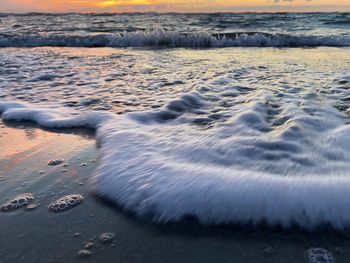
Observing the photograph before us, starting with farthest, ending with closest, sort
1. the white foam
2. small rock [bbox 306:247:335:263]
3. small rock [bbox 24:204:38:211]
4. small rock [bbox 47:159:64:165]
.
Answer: small rock [bbox 47:159:64:165] < small rock [bbox 24:204:38:211] < the white foam < small rock [bbox 306:247:335:263]

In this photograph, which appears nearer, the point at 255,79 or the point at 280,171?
the point at 280,171

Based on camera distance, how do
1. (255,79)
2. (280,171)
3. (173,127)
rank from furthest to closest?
→ (255,79) < (173,127) < (280,171)

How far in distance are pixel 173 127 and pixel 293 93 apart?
7.60 ft

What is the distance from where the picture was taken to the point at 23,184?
333cm

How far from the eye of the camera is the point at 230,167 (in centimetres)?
341

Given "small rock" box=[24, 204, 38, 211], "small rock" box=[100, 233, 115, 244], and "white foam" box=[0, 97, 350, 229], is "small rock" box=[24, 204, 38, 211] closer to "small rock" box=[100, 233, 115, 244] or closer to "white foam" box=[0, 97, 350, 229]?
"white foam" box=[0, 97, 350, 229]

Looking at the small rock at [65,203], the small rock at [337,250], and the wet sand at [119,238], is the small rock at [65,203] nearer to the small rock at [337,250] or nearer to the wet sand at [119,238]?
the wet sand at [119,238]

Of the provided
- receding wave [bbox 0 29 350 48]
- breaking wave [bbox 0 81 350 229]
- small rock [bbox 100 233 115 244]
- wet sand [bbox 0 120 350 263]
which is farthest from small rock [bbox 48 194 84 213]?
receding wave [bbox 0 29 350 48]

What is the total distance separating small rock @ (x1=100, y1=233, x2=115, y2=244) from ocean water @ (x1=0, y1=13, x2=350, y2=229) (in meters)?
0.33

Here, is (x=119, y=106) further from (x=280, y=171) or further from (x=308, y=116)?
(x=280, y=171)

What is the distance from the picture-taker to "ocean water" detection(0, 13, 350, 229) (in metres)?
2.88

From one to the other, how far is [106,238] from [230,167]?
4.22ft

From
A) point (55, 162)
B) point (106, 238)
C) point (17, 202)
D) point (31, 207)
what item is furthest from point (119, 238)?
point (55, 162)

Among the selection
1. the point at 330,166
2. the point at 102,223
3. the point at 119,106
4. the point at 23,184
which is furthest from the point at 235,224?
the point at 119,106
